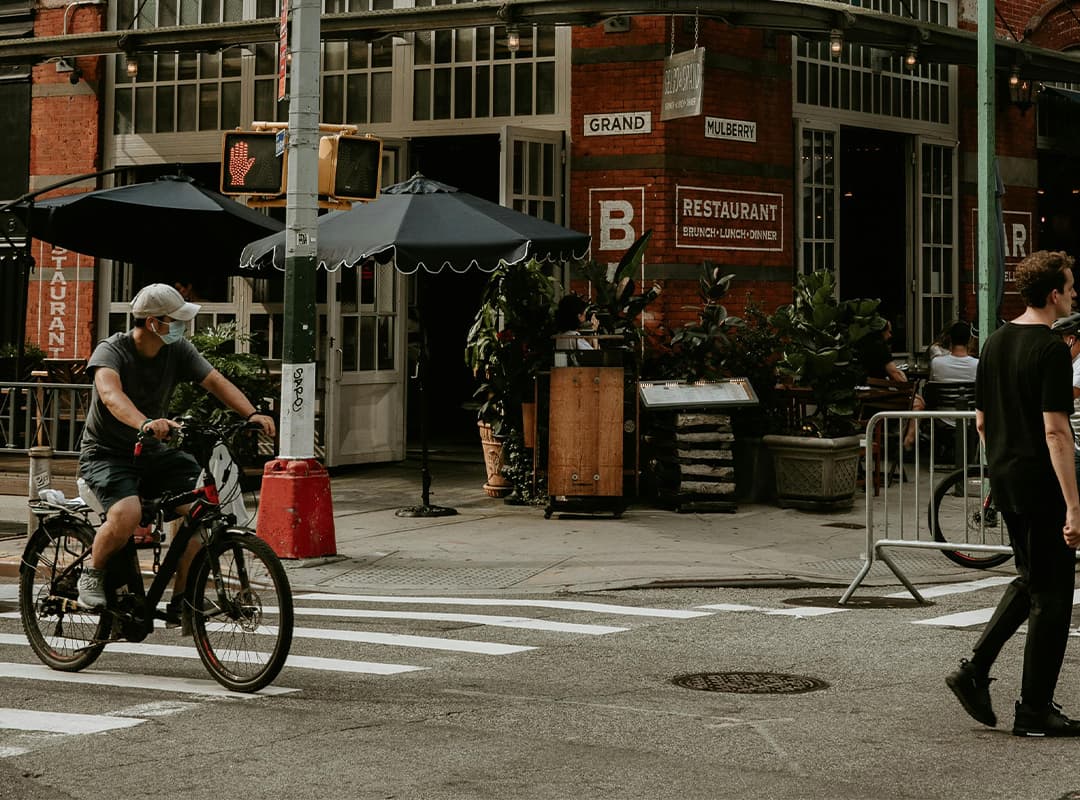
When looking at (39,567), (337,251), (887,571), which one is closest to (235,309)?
(337,251)

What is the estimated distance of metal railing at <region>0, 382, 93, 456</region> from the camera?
13.0 metres

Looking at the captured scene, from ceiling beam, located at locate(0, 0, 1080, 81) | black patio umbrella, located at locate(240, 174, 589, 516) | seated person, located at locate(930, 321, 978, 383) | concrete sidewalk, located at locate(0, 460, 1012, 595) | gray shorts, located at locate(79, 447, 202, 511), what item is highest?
ceiling beam, located at locate(0, 0, 1080, 81)

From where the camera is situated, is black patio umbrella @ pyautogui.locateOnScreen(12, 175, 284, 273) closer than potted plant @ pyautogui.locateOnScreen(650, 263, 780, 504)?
No

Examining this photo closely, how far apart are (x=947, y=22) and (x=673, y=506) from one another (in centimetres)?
756

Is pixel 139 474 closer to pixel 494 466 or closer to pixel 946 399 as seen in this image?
pixel 494 466

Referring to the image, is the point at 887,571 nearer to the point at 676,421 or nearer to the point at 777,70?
the point at 676,421

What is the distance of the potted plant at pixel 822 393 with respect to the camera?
14500mm

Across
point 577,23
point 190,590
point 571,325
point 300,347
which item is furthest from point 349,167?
point 190,590

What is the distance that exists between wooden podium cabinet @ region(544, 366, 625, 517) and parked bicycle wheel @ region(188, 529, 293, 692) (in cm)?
659

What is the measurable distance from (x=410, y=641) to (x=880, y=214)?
1170cm

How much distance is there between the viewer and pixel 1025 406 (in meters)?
6.72

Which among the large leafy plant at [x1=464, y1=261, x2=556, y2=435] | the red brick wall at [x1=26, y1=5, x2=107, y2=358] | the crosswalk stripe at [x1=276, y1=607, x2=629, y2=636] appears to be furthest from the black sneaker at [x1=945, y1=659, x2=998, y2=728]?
the red brick wall at [x1=26, y1=5, x2=107, y2=358]

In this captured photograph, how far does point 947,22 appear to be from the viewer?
1873 centimetres

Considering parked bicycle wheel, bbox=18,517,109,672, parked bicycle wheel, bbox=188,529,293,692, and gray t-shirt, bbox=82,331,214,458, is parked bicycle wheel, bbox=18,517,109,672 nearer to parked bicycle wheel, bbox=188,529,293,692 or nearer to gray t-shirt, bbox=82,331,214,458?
gray t-shirt, bbox=82,331,214,458
